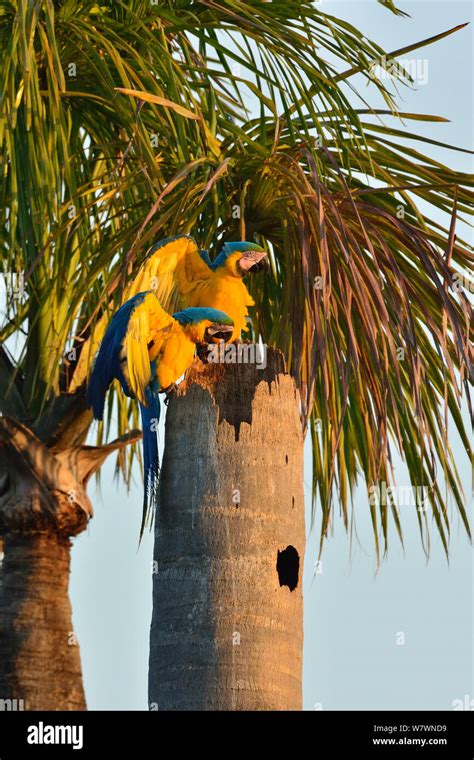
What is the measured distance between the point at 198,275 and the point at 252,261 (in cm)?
27

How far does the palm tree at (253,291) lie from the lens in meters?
4.41

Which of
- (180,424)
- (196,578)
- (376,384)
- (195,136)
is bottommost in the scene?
(196,578)

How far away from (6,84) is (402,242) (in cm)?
204

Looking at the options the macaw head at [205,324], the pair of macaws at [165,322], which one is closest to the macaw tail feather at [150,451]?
the pair of macaws at [165,322]

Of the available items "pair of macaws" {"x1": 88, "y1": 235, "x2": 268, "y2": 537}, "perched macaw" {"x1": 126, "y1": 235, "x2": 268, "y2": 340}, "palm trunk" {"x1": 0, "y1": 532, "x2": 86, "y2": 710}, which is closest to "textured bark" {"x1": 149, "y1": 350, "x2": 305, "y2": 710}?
"pair of macaws" {"x1": 88, "y1": 235, "x2": 268, "y2": 537}

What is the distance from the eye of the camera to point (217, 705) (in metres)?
4.23

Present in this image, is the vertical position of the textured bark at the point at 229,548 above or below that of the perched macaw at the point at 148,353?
below

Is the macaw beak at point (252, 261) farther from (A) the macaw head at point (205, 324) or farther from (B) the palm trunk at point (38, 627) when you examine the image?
(B) the palm trunk at point (38, 627)

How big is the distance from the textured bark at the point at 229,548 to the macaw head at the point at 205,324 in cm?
21

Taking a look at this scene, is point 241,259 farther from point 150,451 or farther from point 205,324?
point 150,451

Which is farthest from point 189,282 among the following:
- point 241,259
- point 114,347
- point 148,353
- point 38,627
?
point 38,627
